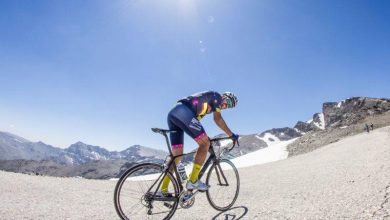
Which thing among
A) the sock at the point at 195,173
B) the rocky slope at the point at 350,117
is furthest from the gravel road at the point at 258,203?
the rocky slope at the point at 350,117

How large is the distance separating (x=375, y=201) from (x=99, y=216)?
663 centimetres

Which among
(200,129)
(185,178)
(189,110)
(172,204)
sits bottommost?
(172,204)

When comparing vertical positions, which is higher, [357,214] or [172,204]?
[172,204]

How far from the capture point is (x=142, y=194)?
6.49 m

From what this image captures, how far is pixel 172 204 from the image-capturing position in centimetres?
668

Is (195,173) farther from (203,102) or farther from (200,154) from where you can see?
(203,102)

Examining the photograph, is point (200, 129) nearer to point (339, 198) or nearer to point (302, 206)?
point (302, 206)

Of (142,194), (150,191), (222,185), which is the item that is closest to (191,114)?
(150,191)

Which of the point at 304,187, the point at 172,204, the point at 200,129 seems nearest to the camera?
the point at 172,204

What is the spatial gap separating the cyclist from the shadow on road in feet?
2.77

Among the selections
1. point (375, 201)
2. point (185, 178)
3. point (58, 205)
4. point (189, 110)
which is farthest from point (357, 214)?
point (58, 205)

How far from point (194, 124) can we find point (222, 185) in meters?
2.30

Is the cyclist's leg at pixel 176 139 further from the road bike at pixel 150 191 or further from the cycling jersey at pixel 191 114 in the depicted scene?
the road bike at pixel 150 191

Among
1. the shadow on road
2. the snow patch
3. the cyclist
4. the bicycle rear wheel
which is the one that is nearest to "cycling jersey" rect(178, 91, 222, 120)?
the cyclist
